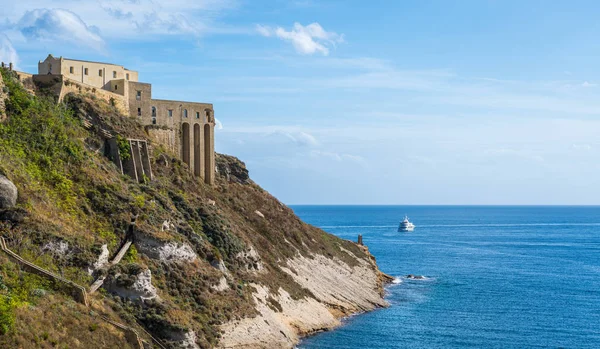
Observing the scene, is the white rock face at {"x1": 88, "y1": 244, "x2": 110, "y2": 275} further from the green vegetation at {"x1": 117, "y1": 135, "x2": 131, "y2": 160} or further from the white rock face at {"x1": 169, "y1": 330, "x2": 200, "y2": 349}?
the green vegetation at {"x1": 117, "y1": 135, "x2": 131, "y2": 160}

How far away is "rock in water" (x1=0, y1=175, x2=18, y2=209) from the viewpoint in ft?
211

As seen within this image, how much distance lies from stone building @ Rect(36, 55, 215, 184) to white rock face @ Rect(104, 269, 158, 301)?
30.8 meters

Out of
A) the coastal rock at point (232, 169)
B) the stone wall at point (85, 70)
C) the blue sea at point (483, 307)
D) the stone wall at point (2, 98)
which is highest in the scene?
the stone wall at point (85, 70)

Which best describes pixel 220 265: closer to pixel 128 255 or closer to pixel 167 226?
pixel 167 226

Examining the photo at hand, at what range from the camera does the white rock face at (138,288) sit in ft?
218

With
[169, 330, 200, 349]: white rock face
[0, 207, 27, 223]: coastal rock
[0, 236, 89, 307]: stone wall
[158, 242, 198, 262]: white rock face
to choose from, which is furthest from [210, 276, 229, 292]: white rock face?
[0, 207, 27, 223]: coastal rock

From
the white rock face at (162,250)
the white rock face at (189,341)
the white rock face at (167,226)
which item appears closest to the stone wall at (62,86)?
the white rock face at (167,226)

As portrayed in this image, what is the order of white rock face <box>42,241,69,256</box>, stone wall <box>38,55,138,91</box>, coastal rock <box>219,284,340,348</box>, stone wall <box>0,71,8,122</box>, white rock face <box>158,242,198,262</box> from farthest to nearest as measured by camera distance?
stone wall <box>38,55,138,91</box> < stone wall <box>0,71,8,122</box> < white rock face <box>158,242,198,262</box> < coastal rock <box>219,284,340,348</box> < white rock face <box>42,241,69,256</box>

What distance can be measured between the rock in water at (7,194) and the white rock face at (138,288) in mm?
10748

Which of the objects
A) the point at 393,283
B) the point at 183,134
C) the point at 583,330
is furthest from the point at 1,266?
the point at 393,283

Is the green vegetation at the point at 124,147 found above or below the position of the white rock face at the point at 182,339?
above

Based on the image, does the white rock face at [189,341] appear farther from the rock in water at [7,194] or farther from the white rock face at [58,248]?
the rock in water at [7,194]

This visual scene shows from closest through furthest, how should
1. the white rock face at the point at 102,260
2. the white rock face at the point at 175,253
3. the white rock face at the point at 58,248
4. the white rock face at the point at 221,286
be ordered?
the white rock face at the point at 58,248, the white rock face at the point at 102,260, the white rock face at the point at 175,253, the white rock face at the point at 221,286

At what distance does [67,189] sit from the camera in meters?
72.4
